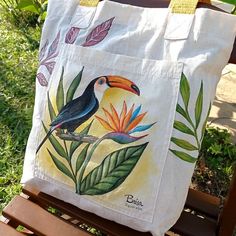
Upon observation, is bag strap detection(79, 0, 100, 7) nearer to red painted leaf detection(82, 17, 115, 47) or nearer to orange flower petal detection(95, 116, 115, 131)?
red painted leaf detection(82, 17, 115, 47)

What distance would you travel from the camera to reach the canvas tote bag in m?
1.06

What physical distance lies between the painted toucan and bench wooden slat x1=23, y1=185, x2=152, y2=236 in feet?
0.58

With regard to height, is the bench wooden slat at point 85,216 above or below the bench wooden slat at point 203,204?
above

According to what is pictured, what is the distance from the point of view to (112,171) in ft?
3.62

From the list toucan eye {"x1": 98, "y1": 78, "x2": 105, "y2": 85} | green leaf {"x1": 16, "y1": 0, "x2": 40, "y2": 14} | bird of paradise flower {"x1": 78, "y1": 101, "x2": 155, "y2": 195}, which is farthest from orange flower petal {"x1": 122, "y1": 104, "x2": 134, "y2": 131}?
green leaf {"x1": 16, "y1": 0, "x2": 40, "y2": 14}

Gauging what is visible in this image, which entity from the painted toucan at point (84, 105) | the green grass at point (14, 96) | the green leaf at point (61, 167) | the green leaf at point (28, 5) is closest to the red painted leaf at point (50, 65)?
the painted toucan at point (84, 105)

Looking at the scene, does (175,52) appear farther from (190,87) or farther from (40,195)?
(40,195)

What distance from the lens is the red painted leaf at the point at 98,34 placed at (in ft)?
3.91

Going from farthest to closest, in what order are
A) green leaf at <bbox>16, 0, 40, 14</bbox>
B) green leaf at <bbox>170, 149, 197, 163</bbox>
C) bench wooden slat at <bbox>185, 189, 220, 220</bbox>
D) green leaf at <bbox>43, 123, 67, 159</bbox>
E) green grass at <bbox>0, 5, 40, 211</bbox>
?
green leaf at <bbox>16, 0, 40, 14</bbox> < green grass at <bbox>0, 5, 40, 211</bbox> < bench wooden slat at <bbox>185, 189, 220, 220</bbox> < green leaf at <bbox>43, 123, 67, 159</bbox> < green leaf at <bbox>170, 149, 197, 163</bbox>

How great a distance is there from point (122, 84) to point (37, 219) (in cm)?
42

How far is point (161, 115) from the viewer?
42.5 inches

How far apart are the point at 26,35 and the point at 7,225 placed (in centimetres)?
174

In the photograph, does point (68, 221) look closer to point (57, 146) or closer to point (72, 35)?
point (57, 146)

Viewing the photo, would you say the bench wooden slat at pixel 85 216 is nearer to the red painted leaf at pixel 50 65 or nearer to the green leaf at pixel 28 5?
the red painted leaf at pixel 50 65
